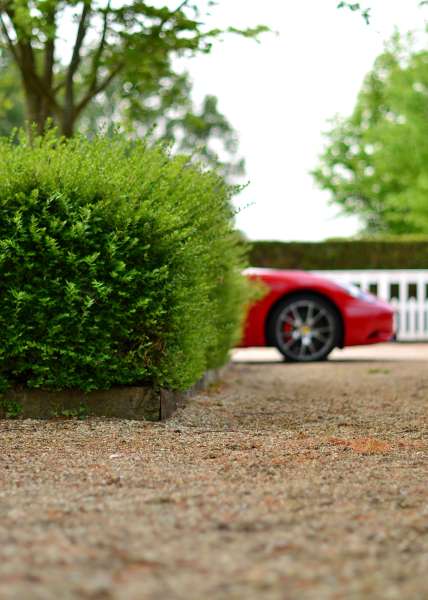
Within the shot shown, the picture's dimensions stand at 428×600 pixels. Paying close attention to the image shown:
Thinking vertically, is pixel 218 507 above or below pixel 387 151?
below

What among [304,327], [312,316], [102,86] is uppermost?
[102,86]

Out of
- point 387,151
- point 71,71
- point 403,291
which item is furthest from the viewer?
point 387,151

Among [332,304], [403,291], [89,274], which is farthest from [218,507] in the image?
[403,291]

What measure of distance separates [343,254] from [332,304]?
8.02m

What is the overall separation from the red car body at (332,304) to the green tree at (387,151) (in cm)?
2165

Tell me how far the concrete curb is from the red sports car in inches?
235

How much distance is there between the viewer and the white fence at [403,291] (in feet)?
62.8

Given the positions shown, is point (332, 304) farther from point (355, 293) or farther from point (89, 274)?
point (89, 274)

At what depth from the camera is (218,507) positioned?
3.66 m

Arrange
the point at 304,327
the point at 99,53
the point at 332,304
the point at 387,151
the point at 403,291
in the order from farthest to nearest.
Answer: the point at 387,151 → the point at 403,291 → the point at 99,53 → the point at 304,327 → the point at 332,304

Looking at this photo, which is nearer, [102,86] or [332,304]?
[332,304]

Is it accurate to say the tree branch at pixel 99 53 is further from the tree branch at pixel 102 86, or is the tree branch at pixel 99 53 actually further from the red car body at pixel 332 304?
the red car body at pixel 332 304

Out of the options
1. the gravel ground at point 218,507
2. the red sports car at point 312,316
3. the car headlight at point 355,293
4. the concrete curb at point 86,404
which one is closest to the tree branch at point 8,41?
the red sports car at point 312,316

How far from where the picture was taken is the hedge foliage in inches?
232
